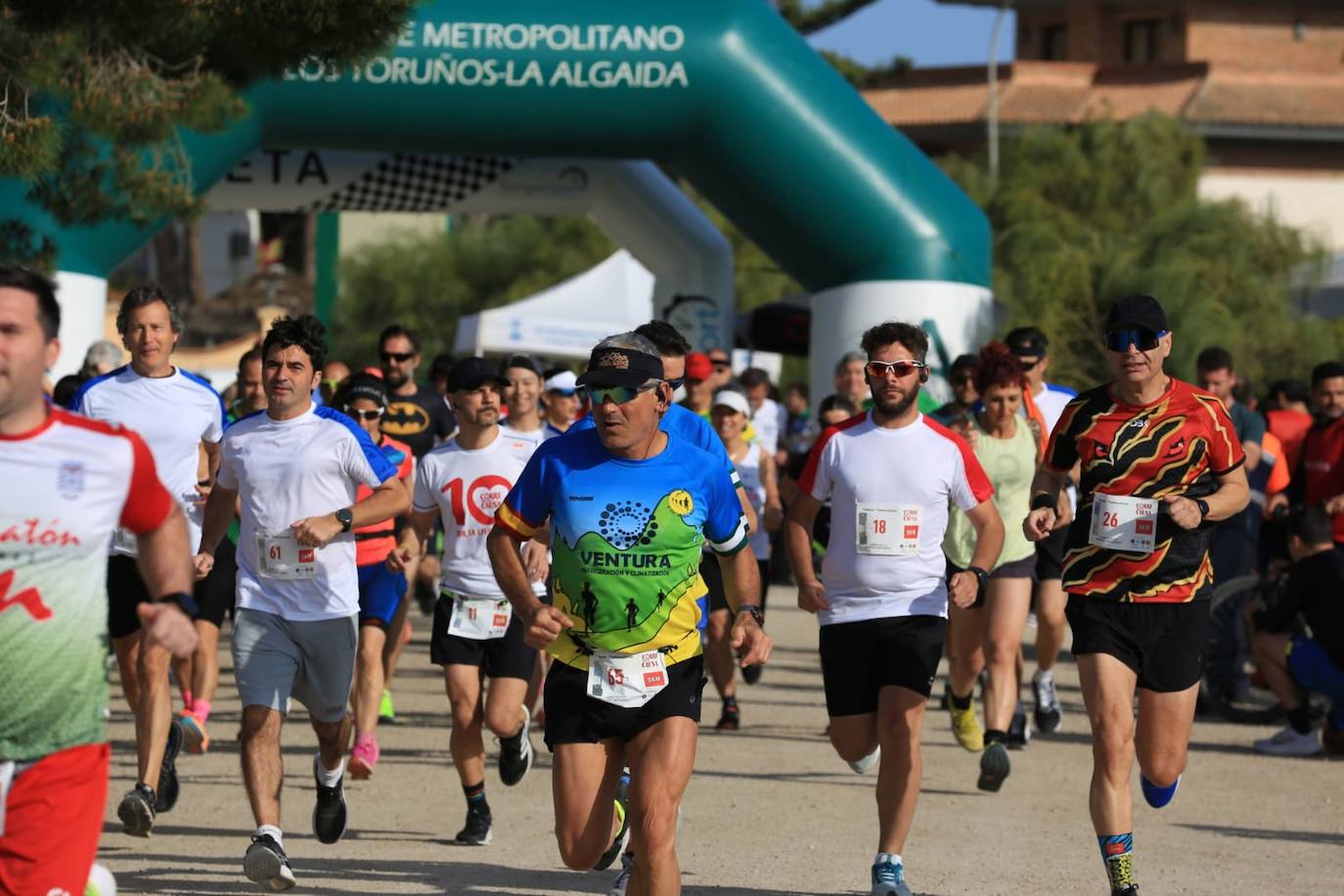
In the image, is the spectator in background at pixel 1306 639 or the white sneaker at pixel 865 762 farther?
the spectator in background at pixel 1306 639

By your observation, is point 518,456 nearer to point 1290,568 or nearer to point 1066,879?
point 1066,879

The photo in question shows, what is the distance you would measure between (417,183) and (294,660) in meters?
11.6

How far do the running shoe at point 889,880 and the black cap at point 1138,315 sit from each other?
1.91 metres

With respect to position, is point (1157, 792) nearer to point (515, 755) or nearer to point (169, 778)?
point (515, 755)

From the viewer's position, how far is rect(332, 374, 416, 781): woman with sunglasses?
984cm

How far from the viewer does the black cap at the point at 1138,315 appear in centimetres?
720

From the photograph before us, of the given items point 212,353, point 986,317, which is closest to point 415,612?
point 986,317

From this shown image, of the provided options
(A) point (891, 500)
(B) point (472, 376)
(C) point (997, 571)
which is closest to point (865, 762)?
(A) point (891, 500)

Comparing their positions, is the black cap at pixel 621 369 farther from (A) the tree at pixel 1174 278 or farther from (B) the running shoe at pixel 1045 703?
(A) the tree at pixel 1174 278

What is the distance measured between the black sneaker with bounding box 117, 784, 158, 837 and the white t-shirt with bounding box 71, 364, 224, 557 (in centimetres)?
117

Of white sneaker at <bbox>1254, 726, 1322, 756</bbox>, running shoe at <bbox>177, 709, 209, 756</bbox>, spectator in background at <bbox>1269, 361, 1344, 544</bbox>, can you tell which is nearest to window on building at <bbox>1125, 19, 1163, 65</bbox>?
spectator in background at <bbox>1269, 361, 1344, 544</bbox>

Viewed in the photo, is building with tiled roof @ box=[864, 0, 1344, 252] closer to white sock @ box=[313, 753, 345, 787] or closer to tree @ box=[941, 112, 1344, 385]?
tree @ box=[941, 112, 1344, 385]

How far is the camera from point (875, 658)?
24.8 ft

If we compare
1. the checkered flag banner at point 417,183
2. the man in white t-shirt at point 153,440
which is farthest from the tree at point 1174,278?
the man in white t-shirt at point 153,440
